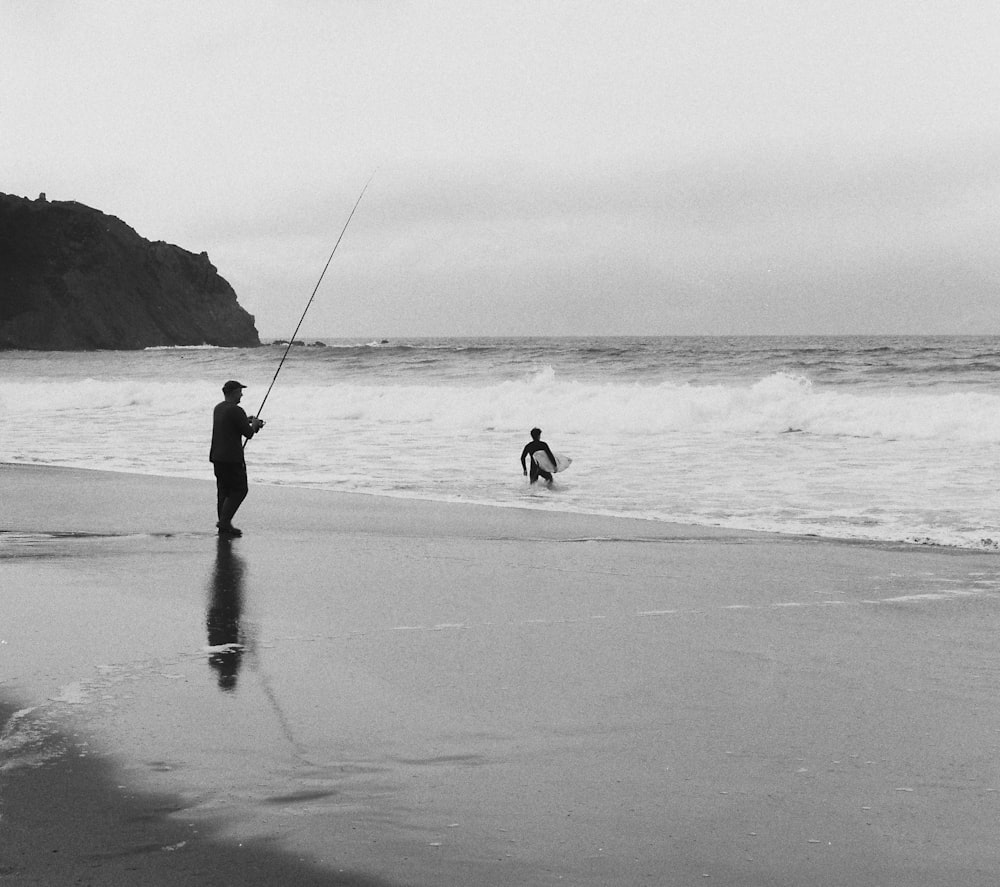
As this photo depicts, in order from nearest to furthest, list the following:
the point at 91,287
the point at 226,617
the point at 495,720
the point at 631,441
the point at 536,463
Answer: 1. the point at 495,720
2. the point at 226,617
3. the point at 536,463
4. the point at 631,441
5. the point at 91,287

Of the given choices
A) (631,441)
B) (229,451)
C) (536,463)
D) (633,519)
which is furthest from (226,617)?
(631,441)

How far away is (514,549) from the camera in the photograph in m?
9.63

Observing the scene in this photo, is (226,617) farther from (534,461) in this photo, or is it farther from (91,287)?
(91,287)

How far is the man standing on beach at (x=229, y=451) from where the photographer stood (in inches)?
409

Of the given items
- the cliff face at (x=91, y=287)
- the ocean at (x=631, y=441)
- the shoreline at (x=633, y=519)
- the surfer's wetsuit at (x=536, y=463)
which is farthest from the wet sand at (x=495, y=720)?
the cliff face at (x=91, y=287)

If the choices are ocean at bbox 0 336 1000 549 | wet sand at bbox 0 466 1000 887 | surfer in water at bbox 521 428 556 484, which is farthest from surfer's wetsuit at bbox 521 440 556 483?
wet sand at bbox 0 466 1000 887

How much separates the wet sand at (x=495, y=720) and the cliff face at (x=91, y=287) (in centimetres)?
13352

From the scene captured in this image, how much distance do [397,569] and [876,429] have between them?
1754 centimetres

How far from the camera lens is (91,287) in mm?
139875

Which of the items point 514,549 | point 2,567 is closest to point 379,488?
point 514,549

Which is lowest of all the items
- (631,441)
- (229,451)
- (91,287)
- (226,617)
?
(631,441)

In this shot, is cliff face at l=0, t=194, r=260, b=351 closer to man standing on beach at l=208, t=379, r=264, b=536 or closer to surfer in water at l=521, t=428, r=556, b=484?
surfer in water at l=521, t=428, r=556, b=484

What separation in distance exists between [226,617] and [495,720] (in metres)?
2.50

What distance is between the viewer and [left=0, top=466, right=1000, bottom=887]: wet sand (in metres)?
3.43
